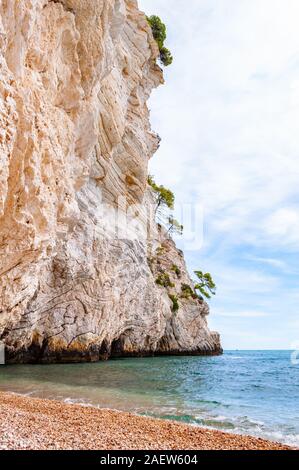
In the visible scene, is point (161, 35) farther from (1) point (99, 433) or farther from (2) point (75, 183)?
(1) point (99, 433)

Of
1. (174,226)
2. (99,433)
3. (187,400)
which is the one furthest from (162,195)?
(99,433)

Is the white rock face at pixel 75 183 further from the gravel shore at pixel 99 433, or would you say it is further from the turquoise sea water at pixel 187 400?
the gravel shore at pixel 99 433

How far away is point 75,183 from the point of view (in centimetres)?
1838

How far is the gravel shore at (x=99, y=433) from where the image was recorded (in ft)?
19.3

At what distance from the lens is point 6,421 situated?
6.82m

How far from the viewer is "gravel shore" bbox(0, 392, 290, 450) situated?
589cm

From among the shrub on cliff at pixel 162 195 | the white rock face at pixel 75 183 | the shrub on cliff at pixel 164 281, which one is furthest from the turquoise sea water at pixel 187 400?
the shrub on cliff at pixel 162 195

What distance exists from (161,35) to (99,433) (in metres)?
40.7

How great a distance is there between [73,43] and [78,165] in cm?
538

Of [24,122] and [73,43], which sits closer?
[24,122]

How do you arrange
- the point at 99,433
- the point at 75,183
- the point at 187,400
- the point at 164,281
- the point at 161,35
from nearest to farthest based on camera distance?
1. the point at 99,433
2. the point at 187,400
3. the point at 75,183
4. the point at 161,35
5. the point at 164,281
